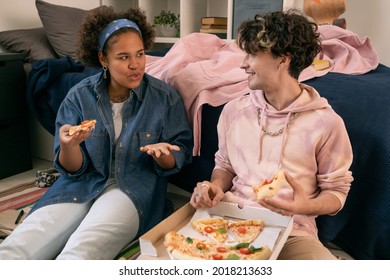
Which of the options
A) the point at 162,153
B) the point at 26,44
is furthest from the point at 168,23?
the point at 162,153

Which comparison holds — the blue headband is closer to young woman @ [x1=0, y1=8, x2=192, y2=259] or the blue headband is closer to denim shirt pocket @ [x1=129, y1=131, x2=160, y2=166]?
young woman @ [x1=0, y1=8, x2=192, y2=259]

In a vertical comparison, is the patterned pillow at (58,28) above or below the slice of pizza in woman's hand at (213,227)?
above

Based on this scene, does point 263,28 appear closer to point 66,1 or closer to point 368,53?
point 368,53

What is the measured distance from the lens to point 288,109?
2.98 ft

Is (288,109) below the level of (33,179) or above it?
above

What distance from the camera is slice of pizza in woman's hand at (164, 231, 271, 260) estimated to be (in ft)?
2.39

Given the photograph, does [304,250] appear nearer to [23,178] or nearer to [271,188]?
[271,188]

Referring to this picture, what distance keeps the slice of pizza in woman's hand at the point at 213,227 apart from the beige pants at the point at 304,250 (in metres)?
0.13

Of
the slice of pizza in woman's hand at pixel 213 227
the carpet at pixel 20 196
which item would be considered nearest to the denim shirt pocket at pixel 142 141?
the slice of pizza in woman's hand at pixel 213 227

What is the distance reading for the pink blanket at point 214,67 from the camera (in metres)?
1.30

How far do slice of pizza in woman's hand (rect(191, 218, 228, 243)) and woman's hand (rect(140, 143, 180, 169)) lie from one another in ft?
0.78

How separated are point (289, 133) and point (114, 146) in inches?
20.4

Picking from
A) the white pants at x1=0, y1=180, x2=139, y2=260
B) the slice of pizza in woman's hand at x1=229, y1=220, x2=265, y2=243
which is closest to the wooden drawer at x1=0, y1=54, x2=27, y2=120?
the white pants at x1=0, y1=180, x2=139, y2=260

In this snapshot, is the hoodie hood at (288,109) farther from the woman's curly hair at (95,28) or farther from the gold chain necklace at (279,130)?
the woman's curly hair at (95,28)
